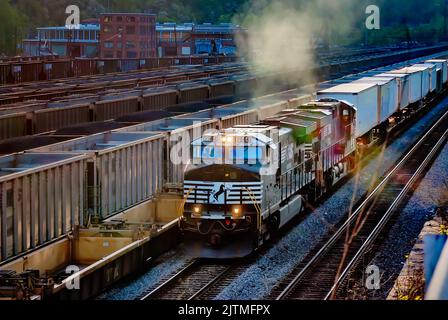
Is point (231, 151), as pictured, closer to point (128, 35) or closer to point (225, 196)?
point (225, 196)

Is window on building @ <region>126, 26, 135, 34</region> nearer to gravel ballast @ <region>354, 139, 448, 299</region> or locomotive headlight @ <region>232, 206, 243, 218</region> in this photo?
gravel ballast @ <region>354, 139, 448, 299</region>

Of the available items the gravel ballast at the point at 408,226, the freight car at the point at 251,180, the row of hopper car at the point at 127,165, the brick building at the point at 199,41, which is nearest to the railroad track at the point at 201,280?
the freight car at the point at 251,180

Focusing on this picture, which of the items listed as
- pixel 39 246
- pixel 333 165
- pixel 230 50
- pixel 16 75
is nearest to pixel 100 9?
pixel 230 50

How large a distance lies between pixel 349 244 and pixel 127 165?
5615 millimetres

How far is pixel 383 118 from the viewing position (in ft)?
135

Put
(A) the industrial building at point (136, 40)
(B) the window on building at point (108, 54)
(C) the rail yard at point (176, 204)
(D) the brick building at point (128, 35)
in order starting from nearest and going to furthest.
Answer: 1. (C) the rail yard at point (176, 204)
2. (B) the window on building at point (108, 54)
3. (D) the brick building at point (128, 35)
4. (A) the industrial building at point (136, 40)

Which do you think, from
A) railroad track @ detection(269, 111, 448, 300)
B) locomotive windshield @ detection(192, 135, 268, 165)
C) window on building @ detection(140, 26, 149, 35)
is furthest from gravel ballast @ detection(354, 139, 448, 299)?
window on building @ detection(140, 26, 149, 35)

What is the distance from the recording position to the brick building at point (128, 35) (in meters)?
118

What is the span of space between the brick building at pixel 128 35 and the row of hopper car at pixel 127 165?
276 feet

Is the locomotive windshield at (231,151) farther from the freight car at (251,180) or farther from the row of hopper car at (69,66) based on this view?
the row of hopper car at (69,66)

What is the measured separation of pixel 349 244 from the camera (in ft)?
69.8

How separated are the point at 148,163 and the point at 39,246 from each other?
6208mm
